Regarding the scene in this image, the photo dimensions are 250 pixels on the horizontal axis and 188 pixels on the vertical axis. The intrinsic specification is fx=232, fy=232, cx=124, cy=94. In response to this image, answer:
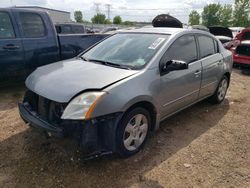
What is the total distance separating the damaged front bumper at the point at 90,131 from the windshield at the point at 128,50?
2.95ft

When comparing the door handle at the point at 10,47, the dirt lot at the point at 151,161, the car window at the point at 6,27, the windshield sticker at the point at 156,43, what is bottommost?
the dirt lot at the point at 151,161

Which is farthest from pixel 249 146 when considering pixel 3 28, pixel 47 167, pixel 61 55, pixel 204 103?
pixel 3 28

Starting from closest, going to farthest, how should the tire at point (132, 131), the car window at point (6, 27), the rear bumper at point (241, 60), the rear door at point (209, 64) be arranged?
1. the tire at point (132, 131)
2. the rear door at point (209, 64)
3. the car window at point (6, 27)
4. the rear bumper at point (241, 60)

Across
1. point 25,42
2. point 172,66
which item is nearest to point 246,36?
point 172,66

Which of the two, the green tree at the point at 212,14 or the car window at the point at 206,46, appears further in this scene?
the green tree at the point at 212,14

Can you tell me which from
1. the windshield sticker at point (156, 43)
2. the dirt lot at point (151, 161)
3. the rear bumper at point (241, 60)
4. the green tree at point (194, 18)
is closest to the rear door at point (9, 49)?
the dirt lot at point (151, 161)

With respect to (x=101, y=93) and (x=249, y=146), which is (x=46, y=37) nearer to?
(x=101, y=93)

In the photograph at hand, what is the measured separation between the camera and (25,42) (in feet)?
16.2

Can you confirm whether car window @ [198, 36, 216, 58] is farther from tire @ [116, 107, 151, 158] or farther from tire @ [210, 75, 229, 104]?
tire @ [116, 107, 151, 158]

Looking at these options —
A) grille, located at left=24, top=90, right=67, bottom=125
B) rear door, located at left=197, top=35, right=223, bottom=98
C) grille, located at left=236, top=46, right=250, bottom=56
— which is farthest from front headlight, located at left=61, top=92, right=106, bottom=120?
grille, located at left=236, top=46, right=250, bottom=56

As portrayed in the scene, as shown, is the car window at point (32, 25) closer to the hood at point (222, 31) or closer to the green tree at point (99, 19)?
the hood at point (222, 31)

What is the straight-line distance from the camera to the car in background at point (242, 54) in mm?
7734

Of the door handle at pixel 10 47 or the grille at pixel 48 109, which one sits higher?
the door handle at pixel 10 47

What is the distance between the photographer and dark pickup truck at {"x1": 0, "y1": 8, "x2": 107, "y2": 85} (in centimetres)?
477
